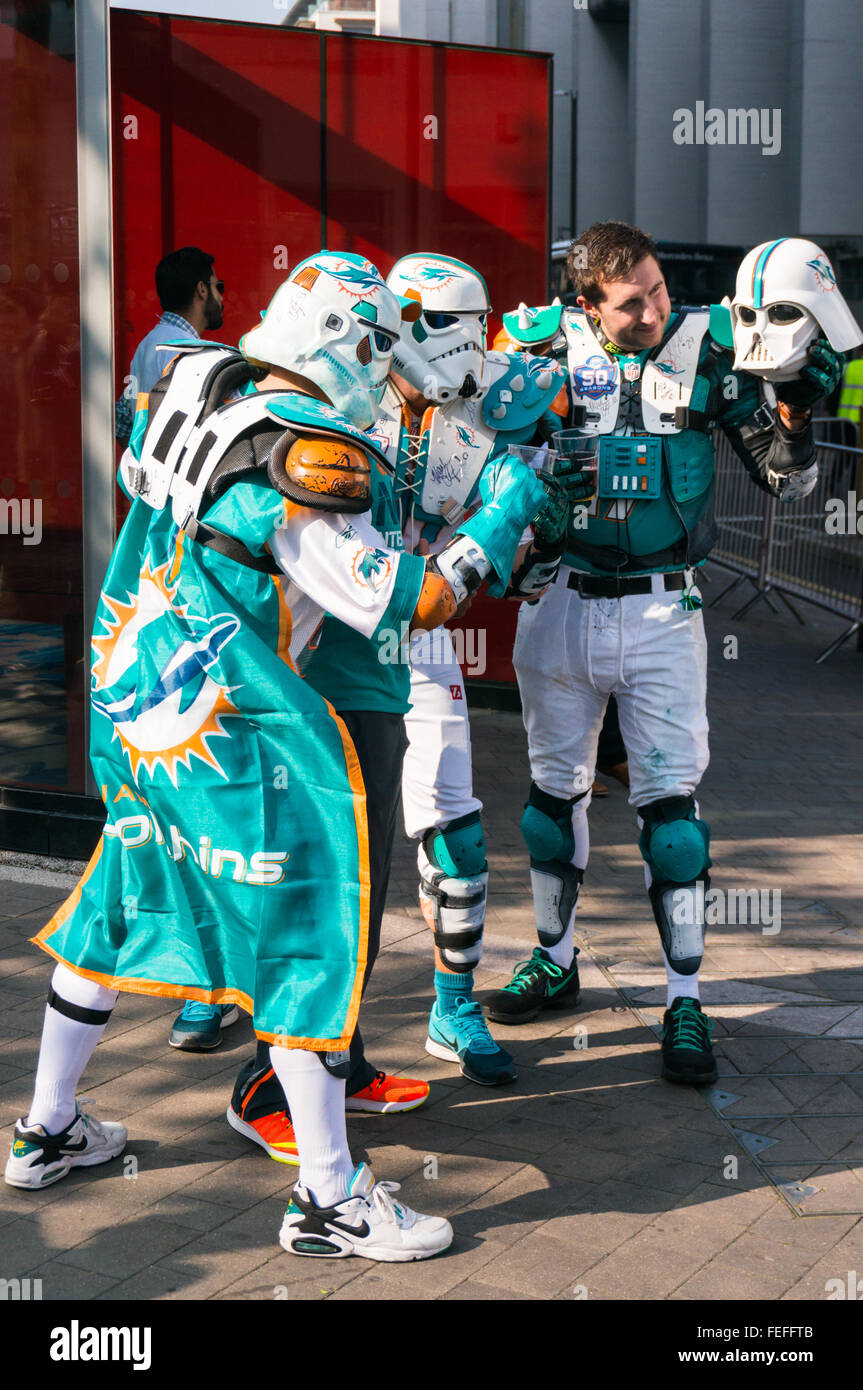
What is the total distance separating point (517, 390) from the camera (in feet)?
13.7

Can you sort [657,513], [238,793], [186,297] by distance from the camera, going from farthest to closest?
[186,297] < [657,513] < [238,793]

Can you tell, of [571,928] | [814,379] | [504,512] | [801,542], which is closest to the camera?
[504,512]

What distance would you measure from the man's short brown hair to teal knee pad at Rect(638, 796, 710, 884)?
4.60 feet

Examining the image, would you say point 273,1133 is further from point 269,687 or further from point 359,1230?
point 269,687

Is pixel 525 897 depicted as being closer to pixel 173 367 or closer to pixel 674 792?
pixel 674 792

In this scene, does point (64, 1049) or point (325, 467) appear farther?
point (64, 1049)

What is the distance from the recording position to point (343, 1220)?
3262 millimetres

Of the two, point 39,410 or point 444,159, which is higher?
point 444,159

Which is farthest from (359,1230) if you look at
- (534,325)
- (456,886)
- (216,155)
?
(216,155)

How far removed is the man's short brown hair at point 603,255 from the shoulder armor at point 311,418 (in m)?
1.46

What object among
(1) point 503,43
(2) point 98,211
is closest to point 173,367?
(2) point 98,211

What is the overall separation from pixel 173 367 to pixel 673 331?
1.63m

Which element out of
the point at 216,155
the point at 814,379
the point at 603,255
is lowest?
the point at 814,379

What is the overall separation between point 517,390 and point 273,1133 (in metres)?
1.97
